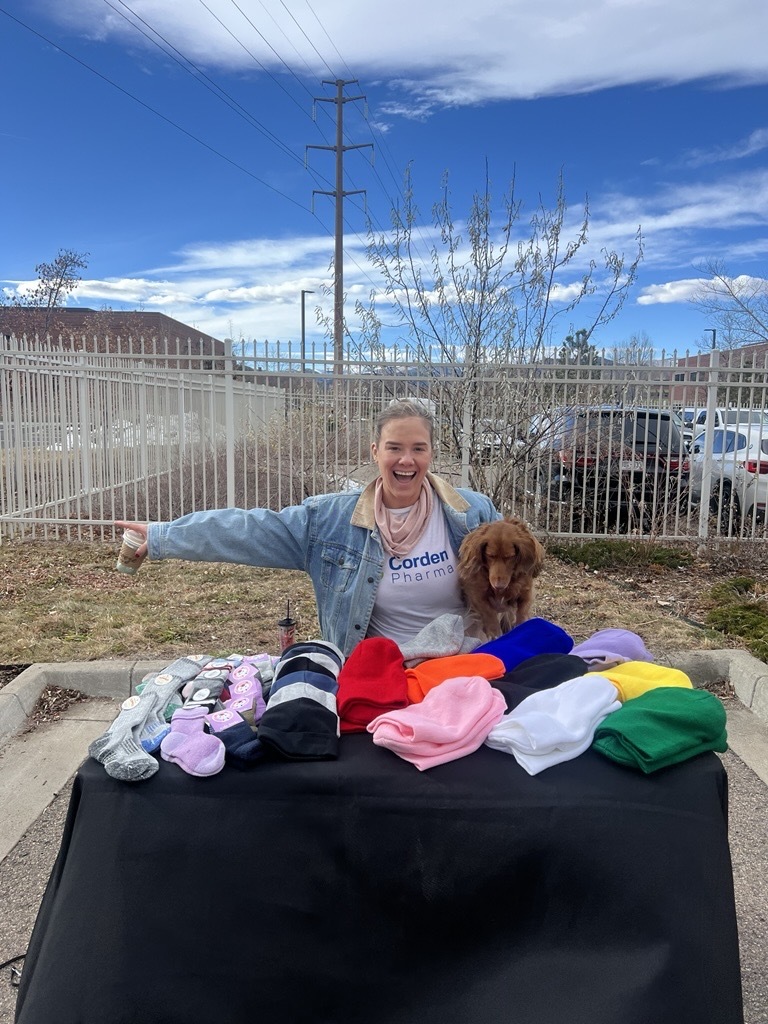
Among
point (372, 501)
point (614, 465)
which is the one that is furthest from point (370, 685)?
point (614, 465)

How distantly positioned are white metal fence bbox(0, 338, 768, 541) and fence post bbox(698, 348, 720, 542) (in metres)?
0.02

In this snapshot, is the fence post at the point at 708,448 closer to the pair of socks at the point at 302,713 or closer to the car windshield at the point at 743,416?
the car windshield at the point at 743,416

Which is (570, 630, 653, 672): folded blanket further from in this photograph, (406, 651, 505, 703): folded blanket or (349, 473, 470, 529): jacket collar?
(349, 473, 470, 529): jacket collar

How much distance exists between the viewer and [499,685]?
198 cm

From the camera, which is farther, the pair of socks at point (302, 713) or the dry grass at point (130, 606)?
the dry grass at point (130, 606)

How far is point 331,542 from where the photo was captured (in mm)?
2768

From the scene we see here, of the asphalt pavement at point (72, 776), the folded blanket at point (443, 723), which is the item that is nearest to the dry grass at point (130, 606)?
the asphalt pavement at point (72, 776)

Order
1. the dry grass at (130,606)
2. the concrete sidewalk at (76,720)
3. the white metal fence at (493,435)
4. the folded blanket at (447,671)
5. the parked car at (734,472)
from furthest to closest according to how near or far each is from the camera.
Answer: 1. the parked car at (734,472)
2. the white metal fence at (493,435)
3. the dry grass at (130,606)
4. the concrete sidewalk at (76,720)
5. the folded blanket at (447,671)

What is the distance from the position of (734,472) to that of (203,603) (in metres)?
5.93

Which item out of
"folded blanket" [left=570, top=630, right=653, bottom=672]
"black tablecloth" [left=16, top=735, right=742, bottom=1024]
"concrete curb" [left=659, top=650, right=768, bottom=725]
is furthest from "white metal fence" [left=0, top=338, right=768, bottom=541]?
"black tablecloth" [left=16, top=735, right=742, bottom=1024]

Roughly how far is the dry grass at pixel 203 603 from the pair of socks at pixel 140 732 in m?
2.88

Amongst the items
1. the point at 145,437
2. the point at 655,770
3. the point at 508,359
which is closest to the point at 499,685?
the point at 655,770

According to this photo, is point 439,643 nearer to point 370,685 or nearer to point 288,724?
point 370,685

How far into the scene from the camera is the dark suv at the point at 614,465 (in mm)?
8242
